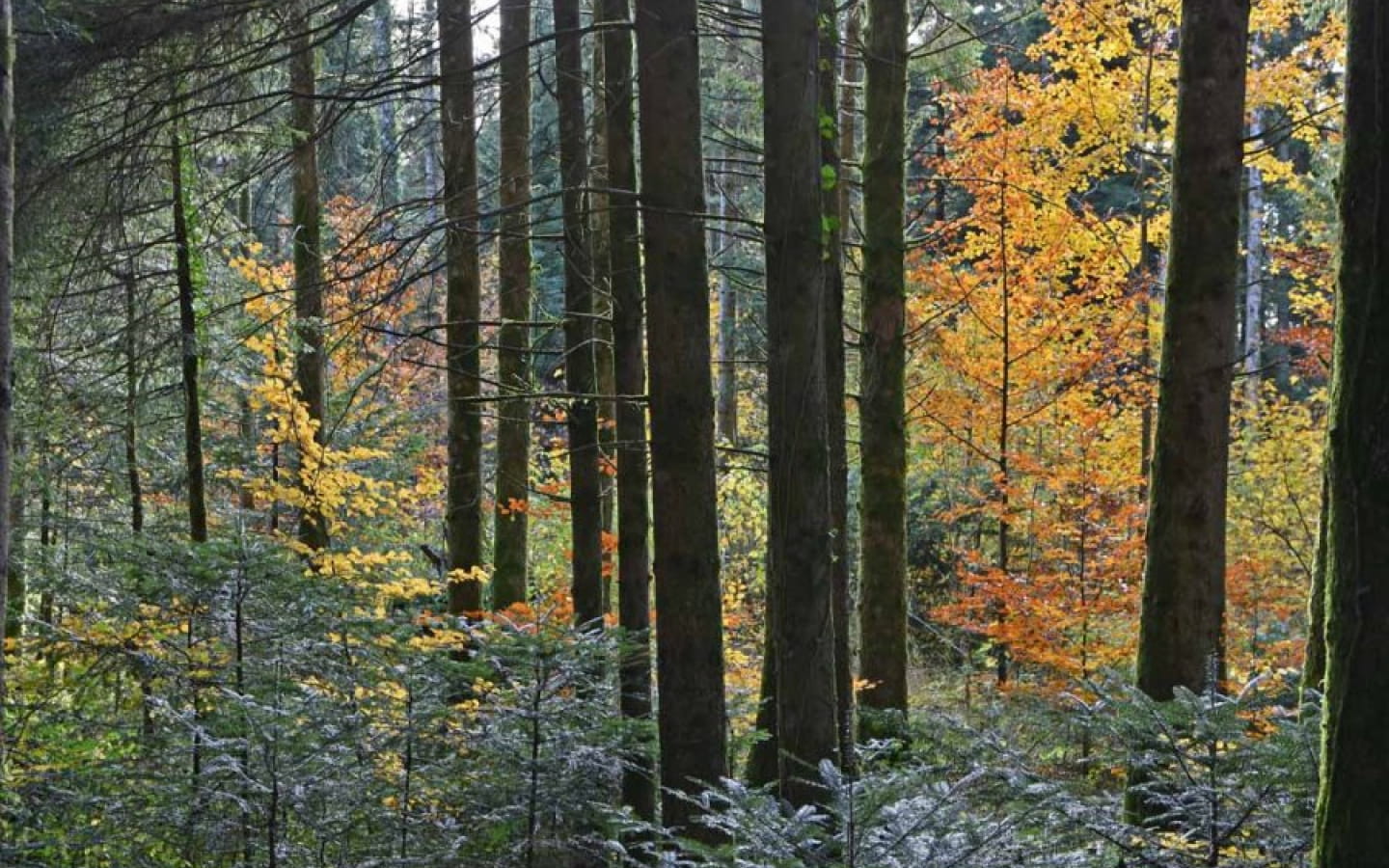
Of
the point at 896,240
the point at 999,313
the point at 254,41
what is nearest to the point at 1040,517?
the point at 999,313

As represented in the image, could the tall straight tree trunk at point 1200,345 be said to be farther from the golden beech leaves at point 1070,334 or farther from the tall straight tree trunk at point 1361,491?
the golden beech leaves at point 1070,334

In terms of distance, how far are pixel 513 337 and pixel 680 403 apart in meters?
5.03

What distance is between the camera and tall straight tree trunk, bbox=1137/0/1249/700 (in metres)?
5.56

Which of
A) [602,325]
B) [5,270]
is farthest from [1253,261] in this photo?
[5,270]

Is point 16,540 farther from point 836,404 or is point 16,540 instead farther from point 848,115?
point 848,115

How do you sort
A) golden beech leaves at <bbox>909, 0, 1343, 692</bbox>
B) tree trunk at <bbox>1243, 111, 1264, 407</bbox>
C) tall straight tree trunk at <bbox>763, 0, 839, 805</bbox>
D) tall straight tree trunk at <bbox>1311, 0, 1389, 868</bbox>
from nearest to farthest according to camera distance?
tall straight tree trunk at <bbox>1311, 0, 1389, 868</bbox> < tall straight tree trunk at <bbox>763, 0, 839, 805</bbox> < golden beech leaves at <bbox>909, 0, 1343, 692</bbox> < tree trunk at <bbox>1243, 111, 1264, 407</bbox>

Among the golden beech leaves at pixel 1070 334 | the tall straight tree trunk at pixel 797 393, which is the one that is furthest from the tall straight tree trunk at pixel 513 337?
the golden beech leaves at pixel 1070 334

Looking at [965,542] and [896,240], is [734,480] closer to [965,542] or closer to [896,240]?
[965,542]

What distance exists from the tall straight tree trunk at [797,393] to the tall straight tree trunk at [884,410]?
4.79 meters

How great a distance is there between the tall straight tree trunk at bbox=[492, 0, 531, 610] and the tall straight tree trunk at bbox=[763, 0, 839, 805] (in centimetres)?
387

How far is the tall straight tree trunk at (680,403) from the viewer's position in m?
4.68

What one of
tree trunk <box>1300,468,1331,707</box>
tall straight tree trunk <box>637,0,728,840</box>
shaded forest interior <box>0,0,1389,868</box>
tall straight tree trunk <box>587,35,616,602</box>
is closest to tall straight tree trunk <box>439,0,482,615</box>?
shaded forest interior <box>0,0,1389,868</box>

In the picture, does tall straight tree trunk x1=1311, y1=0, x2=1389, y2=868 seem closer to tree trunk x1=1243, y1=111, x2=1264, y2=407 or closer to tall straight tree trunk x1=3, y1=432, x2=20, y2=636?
tall straight tree trunk x1=3, y1=432, x2=20, y2=636

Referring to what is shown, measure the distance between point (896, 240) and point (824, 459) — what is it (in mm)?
5202
